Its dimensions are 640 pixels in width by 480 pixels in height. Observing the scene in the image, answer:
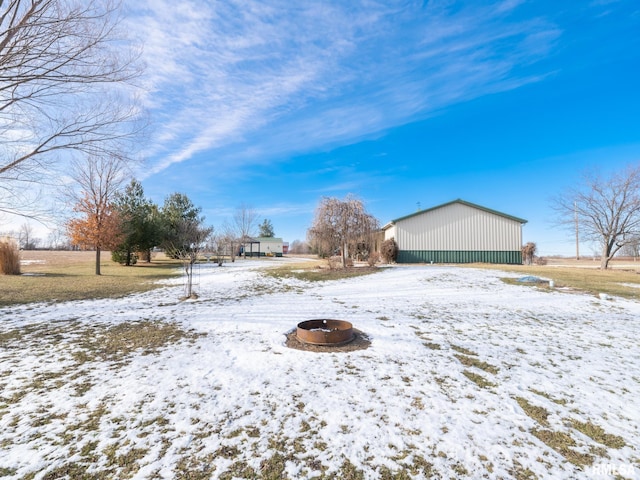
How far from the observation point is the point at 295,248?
78688 mm

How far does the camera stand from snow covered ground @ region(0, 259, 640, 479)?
7.63ft

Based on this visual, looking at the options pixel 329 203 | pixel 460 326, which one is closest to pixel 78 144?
pixel 460 326

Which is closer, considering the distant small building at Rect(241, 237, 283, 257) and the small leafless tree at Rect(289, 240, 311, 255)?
the distant small building at Rect(241, 237, 283, 257)

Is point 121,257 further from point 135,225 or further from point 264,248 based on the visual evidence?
point 264,248

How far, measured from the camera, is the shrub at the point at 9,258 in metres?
14.4

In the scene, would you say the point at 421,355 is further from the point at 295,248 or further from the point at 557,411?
the point at 295,248

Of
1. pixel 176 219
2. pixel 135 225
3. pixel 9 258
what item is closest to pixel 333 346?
pixel 9 258

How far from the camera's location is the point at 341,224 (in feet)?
58.3

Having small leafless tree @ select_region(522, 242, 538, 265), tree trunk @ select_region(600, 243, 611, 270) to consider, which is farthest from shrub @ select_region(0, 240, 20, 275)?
tree trunk @ select_region(600, 243, 611, 270)

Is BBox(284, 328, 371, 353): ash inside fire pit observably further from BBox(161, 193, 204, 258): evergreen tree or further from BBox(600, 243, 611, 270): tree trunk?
BBox(600, 243, 611, 270): tree trunk

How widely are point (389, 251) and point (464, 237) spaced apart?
20.6 feet

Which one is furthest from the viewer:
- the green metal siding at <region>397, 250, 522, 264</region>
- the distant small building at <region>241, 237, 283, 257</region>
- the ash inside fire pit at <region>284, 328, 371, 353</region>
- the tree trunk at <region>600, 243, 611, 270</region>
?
the distant small building at <region>241, 237, 283, 257</region>

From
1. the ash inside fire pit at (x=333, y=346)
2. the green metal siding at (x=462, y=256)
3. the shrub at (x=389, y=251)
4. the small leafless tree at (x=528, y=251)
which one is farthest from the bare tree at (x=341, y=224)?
the small leafless tree at (x=528, y=251)

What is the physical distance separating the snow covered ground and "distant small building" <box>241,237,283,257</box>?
4263 centimetres
